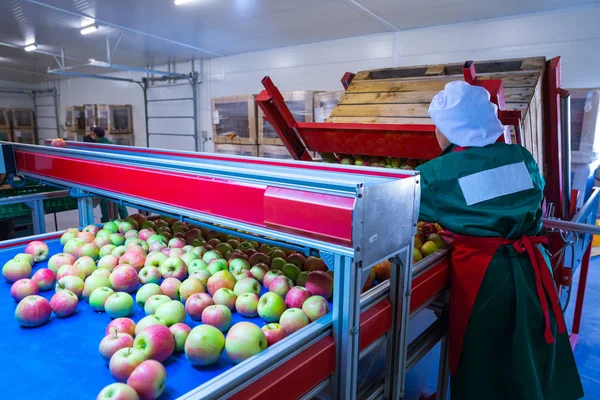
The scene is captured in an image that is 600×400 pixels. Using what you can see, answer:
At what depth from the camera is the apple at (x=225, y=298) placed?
1.53 meters

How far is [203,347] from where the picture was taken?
1.19m

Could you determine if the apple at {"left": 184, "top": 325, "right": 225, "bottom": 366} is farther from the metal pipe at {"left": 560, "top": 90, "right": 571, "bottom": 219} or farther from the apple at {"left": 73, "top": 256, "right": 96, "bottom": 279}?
the metal pipe at {"left": 560, "top": 90, "right": 571, "bottom": 219}

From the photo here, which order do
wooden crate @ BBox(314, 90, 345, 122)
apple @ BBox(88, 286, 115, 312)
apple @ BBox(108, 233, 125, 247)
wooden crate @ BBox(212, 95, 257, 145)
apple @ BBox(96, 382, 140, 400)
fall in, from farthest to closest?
wooden crate @ BBox(212, 95, 257, 145) → wooden crate @ BBox(314, 90, 345, 122) → apple @ BBox(108, 233, 125, 247) → apple @ BBox(88, 286, 115, 312) → apple @ BBox(96, 382, 140, 400)

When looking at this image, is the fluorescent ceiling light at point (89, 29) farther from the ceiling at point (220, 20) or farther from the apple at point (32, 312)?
the apple at point (32, 312)

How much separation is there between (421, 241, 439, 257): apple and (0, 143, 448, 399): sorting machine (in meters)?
0.33

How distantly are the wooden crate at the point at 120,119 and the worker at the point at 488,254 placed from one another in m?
10.3

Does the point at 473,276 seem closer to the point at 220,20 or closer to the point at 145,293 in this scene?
the point at 145,293

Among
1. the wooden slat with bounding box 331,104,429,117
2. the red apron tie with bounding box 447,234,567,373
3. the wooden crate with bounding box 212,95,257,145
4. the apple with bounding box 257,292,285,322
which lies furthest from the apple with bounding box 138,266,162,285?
the wooden crate with bounding box 212,95,257,145

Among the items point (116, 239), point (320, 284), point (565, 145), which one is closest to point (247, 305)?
point (320, 284)

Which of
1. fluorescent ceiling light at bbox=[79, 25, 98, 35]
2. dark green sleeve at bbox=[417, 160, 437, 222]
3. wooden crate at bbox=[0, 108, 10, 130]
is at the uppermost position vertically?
fluorescent ceiling light at bbox=[79, 25, 98, 35]

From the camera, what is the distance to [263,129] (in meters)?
6.80

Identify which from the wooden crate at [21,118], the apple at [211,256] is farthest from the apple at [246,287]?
the wooden crate at [21,118]

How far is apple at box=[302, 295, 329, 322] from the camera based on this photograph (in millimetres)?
1393

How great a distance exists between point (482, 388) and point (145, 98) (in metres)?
11.0
